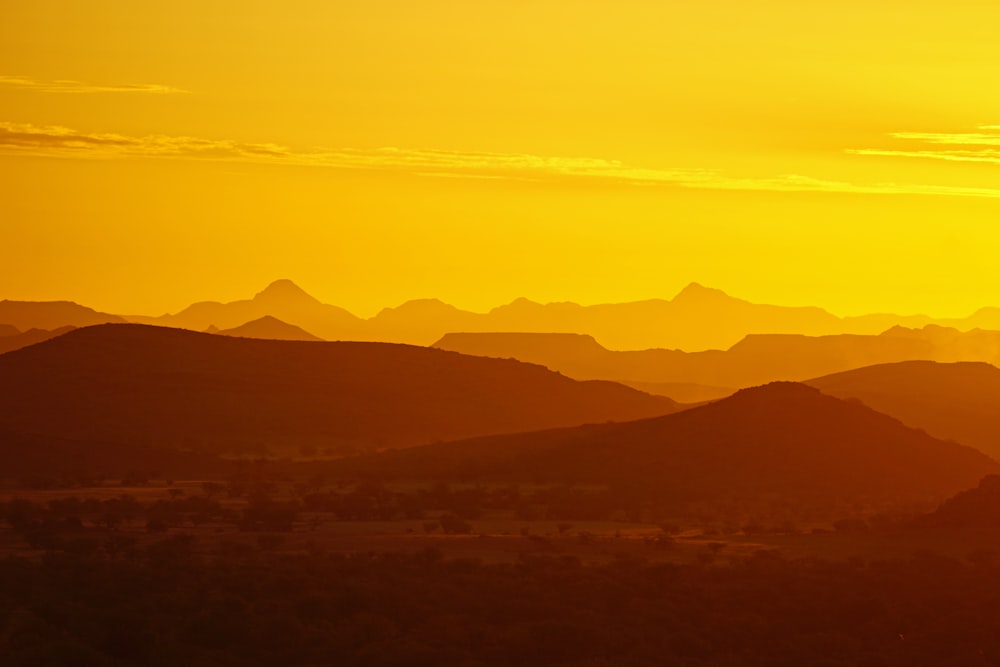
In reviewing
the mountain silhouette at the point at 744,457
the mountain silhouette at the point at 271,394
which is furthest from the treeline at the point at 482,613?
the mountain silhouette at the point at 271,394

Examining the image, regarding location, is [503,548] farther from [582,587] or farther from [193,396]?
[193,396]

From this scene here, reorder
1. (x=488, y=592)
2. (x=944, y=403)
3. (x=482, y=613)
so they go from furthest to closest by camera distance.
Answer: (x=944, y=403) < (x=488, y=592) < (x=482, y=613)

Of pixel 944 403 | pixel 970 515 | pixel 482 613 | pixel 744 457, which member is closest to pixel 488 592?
pixel 482 613

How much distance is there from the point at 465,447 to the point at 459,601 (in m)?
73.8

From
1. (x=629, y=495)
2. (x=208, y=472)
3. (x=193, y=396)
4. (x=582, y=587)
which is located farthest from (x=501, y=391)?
(x=582, y=587)

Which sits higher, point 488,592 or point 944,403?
point 944,403

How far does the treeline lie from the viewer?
1886 inches

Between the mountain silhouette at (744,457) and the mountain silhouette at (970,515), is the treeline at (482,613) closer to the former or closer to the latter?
the mountain silhouette at (970,515)

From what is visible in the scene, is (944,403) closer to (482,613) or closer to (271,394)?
(271,394)

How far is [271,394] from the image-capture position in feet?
545

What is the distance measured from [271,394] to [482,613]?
114465 mm

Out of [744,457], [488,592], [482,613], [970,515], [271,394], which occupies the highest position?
[271,394]

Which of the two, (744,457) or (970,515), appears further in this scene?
(744,457)

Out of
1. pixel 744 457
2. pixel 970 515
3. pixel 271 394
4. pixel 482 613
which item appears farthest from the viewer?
pixel 271 394
